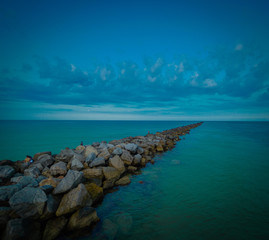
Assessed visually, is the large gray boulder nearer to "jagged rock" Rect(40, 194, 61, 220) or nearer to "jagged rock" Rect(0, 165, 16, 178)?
"jagged rock" Rect(40, 194, 61, 220)

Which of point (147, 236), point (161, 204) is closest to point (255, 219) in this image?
Answer: point (161, 204)

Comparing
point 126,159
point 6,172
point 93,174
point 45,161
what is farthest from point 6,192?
point 126,159

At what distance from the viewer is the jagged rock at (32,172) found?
7632 millimetres

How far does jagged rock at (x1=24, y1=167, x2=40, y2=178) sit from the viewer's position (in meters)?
7.63

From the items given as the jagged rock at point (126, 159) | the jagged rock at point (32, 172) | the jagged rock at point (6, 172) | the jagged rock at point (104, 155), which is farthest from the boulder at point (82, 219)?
the jagged rock at point (126, 159)

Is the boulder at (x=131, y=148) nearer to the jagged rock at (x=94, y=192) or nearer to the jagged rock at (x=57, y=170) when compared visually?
the jagged rock at (x=57, y=170)

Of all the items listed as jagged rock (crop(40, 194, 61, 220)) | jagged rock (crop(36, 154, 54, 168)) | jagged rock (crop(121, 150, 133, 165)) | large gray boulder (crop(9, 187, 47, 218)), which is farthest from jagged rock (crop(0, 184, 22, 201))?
jagged rock (crop(121, 150, 133, 165))

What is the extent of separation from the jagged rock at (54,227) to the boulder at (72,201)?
23 centimetres

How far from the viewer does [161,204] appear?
636 centimetres

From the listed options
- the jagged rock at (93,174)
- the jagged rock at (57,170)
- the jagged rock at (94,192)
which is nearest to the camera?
the jagged rock at (94,192)

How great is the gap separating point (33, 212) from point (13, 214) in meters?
0.51

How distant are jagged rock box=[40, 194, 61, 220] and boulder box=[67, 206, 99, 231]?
2.51 ft

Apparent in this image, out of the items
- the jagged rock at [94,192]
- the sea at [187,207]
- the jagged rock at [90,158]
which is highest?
the jagged rock at [90,158]

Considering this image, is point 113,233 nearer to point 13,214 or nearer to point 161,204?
point 161,204
